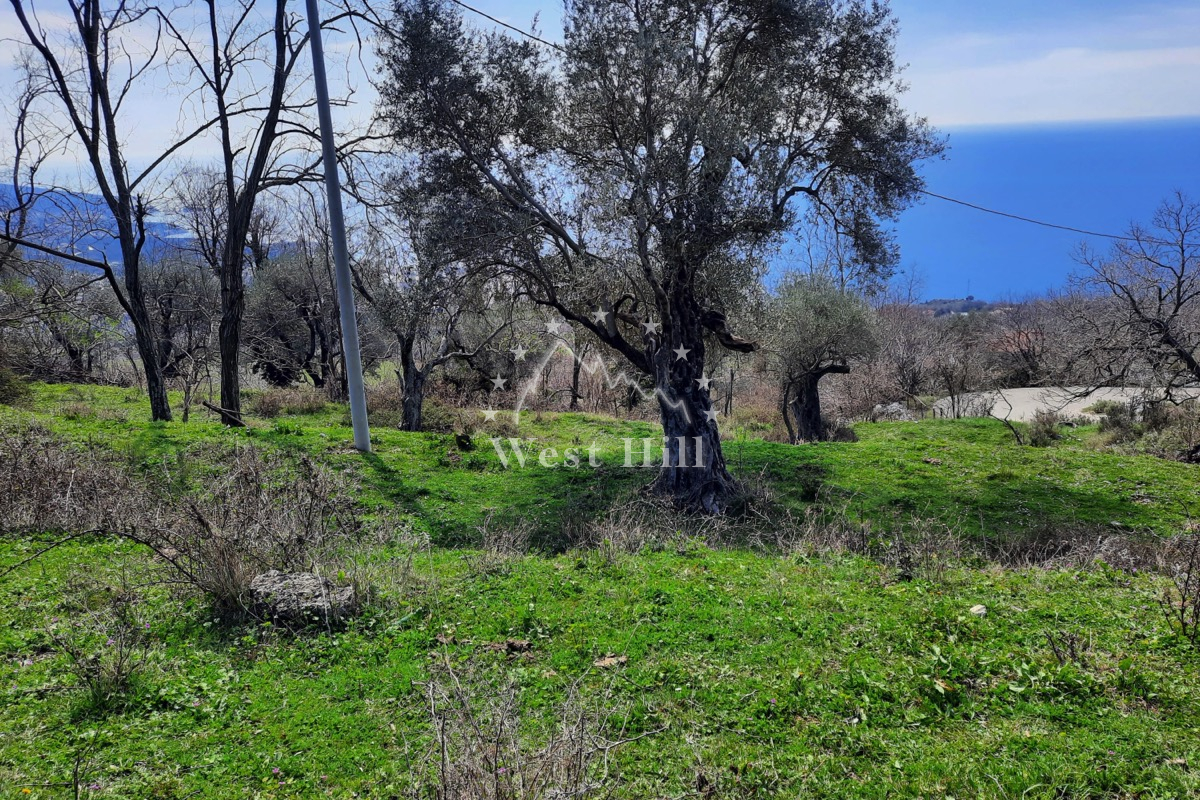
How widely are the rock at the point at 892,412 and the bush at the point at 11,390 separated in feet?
89.0

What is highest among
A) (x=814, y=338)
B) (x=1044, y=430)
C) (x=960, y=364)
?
(x=814, y=338)

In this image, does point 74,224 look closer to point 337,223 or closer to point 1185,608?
point 337,223

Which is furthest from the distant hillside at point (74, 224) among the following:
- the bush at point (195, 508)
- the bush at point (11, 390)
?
the bush at point (195, 508)

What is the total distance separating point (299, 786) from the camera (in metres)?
3.16

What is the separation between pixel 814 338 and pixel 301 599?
51.7ft

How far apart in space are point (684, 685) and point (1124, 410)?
22.5 metres

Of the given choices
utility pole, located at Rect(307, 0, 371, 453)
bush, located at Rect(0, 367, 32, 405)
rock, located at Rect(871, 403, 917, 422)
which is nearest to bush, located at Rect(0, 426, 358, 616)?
utility pole, located at Rect(307, 0, 371, 453)

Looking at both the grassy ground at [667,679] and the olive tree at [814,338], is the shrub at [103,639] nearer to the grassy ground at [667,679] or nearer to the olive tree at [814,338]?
the grassy ground at [667,679]

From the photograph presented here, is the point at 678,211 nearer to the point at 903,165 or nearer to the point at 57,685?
the point at 903,165

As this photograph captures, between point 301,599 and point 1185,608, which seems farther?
point 301,599

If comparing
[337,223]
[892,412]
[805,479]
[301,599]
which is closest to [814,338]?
[805,479]

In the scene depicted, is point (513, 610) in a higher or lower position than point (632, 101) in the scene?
lower

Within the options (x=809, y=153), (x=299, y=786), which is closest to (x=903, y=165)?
(x=809, y=153)

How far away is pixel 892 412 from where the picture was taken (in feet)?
84.1
